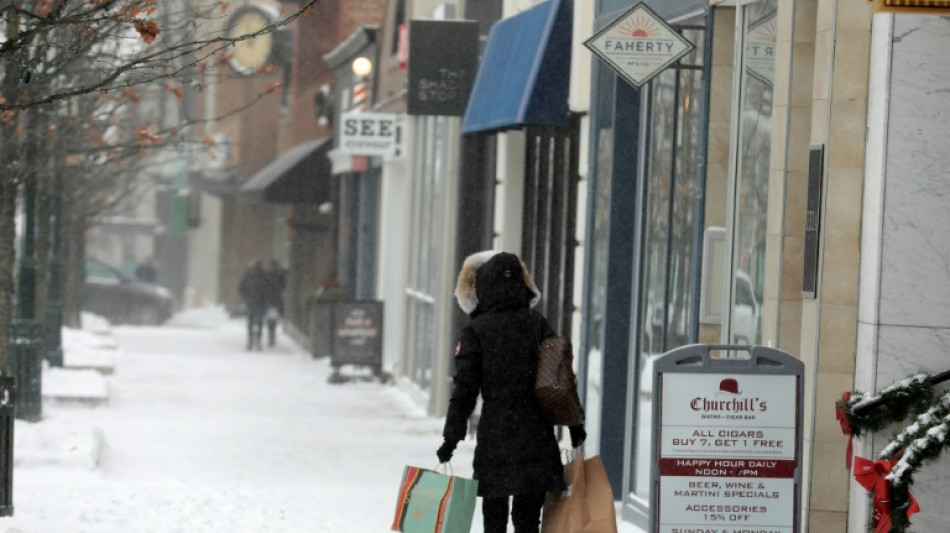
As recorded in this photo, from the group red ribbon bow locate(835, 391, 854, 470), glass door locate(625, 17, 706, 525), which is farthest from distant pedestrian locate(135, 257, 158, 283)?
red ribbon bow locate(835, 391, 854, 470)

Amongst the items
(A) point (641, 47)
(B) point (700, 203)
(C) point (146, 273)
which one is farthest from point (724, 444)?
(C) point (146, 273)

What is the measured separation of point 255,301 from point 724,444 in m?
24.3

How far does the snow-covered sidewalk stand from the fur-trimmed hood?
2905 mm

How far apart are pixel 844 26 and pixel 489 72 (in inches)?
310

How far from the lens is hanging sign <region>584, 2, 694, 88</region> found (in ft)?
30.0

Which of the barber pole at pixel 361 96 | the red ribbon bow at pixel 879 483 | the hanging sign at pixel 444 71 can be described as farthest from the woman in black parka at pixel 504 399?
the barber pole at pixel 361 96

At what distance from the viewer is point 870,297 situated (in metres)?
7.17

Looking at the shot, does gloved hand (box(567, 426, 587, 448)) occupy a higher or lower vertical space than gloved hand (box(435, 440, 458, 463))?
higher

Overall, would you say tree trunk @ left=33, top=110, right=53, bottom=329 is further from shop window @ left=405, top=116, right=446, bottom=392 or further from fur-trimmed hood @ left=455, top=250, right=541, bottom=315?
fur-trimmed hood @ left=455, top=250, right=541, bottom=315

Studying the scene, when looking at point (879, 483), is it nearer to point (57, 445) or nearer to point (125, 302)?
point (57, 445)

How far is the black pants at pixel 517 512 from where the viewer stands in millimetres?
7414

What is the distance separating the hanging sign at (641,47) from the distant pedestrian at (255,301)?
21.4m

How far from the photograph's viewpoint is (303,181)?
3058 centimetres

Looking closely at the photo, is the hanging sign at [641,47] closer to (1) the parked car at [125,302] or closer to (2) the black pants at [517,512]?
(2) the black pants at [517,512]
